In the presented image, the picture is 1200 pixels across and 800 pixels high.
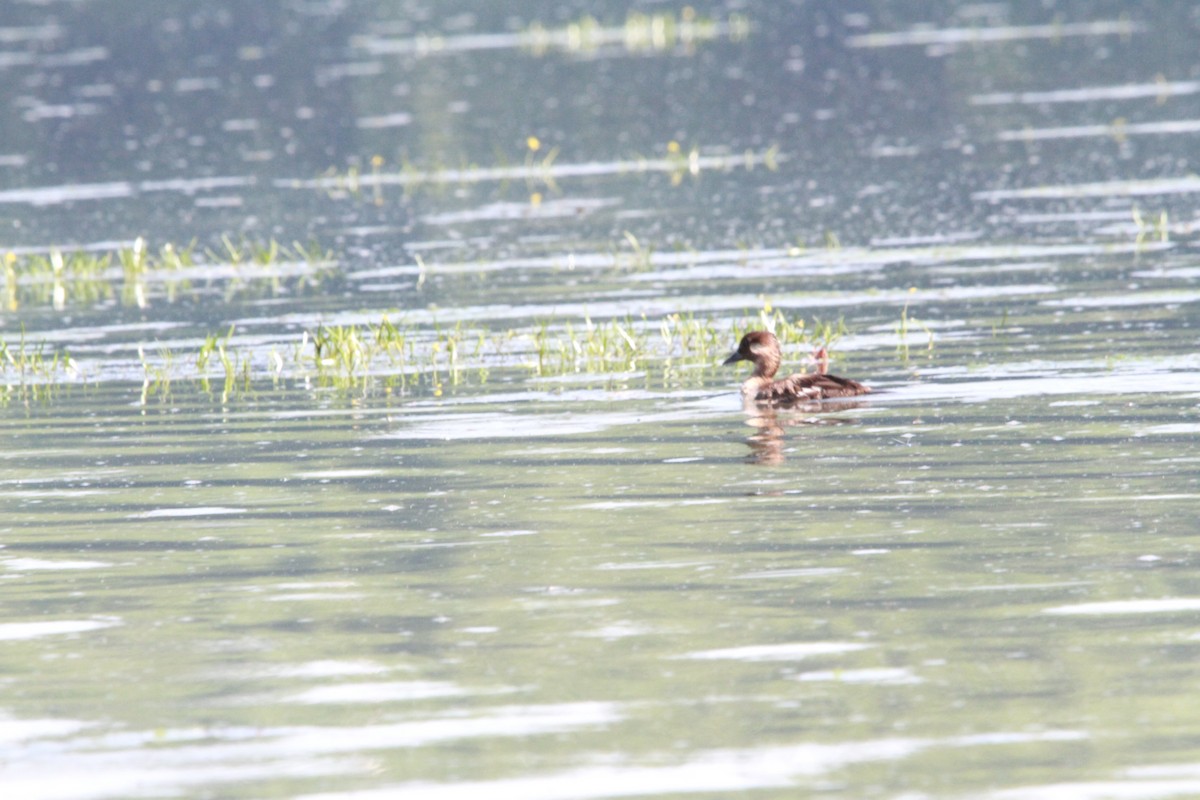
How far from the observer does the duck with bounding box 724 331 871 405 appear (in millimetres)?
15906

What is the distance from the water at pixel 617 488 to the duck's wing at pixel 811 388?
15 cm

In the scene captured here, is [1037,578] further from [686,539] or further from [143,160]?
[143,160]

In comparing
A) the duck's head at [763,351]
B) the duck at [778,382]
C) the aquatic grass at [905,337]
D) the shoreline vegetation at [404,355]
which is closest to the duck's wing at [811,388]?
the duck at [778,382]

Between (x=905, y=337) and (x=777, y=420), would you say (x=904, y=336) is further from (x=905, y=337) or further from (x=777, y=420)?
(x=777, y=420)

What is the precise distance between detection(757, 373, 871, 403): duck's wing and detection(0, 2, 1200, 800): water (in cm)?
15

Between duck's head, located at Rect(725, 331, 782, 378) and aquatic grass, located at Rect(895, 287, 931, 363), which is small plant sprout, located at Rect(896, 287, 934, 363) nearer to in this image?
aquatic grass, located at Rect(895, 287, 931, 363)

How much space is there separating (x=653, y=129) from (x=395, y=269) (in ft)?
54.2

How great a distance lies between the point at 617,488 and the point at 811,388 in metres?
3.16

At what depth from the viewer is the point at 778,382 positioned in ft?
52.6

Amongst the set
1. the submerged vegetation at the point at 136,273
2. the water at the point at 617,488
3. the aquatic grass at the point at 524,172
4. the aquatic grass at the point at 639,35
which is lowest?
the water at the point at 617,488

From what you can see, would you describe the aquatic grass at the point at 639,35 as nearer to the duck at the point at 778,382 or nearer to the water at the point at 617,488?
the water at the point at 617,488

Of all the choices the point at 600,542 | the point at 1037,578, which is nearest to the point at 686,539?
the point at 600,542

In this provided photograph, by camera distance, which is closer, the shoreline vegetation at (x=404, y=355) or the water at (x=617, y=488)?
the water at (x=617, y=488)

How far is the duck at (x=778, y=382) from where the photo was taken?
1591cm
